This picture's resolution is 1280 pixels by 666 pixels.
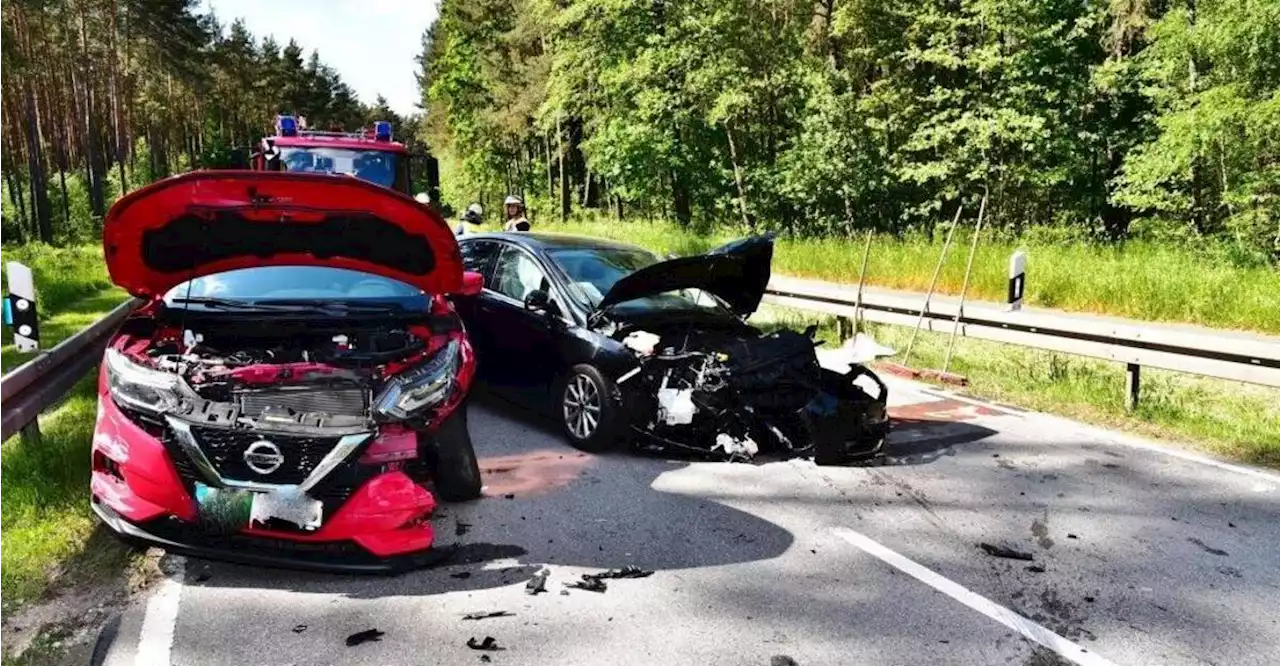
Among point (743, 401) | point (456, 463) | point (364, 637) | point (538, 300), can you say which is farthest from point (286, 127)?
point (364, 637)

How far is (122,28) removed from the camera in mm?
43938

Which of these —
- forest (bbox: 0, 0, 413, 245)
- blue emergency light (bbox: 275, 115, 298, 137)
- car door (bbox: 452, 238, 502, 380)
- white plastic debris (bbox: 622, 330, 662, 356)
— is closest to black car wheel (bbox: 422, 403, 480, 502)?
white plastic debris (bbox: 622, 330, 662, 356)

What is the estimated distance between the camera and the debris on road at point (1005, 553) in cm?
444

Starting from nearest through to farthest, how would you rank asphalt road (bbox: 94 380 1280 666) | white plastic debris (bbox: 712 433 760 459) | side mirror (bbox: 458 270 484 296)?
1. asphalt road (bbox: 94 380 1280 666)
2. side mirror (bbox: 458 270 484 296)
3. white plastic debris (bbox: 712 433 760 459)

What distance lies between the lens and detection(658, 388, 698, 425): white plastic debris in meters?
6.06

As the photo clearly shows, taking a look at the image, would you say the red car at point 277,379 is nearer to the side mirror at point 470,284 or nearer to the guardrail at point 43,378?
the side mirror at point 470,284

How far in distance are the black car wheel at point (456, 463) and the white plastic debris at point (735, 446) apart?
6.00 feet

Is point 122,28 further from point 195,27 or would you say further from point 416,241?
point 416,241

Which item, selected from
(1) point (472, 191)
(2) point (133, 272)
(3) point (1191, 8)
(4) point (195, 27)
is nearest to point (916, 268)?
(3) point (1191, 8)

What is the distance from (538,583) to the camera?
159 inches

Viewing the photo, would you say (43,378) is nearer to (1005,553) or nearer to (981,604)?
(981,604)

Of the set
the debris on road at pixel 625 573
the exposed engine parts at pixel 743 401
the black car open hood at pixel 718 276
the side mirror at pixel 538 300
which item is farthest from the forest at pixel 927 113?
the debris on road at pixel 625 573

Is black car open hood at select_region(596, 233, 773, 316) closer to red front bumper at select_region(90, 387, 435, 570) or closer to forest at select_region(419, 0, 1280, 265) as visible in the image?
red front bumper at select_region(90, 387, 435, 570)

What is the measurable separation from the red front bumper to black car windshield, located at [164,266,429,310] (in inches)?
41.9
